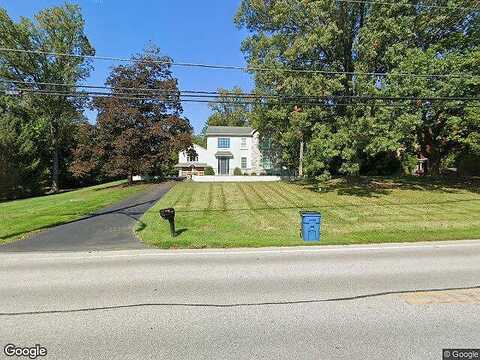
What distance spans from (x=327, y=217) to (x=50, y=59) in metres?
34.8

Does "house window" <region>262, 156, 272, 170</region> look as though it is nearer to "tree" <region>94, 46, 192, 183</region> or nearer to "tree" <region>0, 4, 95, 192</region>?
"tree" <region>94, 46, 192, 183</region>

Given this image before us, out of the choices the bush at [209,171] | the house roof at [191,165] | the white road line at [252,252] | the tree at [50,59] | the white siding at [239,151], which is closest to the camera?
the white road line at [252,252]

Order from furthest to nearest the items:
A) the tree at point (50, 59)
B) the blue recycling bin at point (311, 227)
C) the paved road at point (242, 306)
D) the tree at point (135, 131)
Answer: the tree at point (50, 59), the tree at point (135, 131), the blue recycling bin at point (311, 227), the paved road at point (242, 306)

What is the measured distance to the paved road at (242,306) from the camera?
4.04 meters

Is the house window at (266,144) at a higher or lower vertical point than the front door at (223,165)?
higher

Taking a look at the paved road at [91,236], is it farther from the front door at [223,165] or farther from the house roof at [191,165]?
the house roof at [191,165]

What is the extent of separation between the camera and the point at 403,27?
19.0 meters

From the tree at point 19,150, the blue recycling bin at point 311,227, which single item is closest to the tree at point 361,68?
the blue recycling bin at point 311,227

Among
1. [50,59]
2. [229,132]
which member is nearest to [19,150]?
[50,59]

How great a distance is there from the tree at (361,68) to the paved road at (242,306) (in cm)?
1156

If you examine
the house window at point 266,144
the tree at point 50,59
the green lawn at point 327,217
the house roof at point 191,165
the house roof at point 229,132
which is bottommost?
the green lawn at point 327,217

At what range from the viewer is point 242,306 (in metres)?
5.27

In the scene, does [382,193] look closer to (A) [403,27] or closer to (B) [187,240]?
(A) [403,27]

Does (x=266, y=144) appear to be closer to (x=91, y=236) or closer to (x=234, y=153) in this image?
(x=234, y=153)
